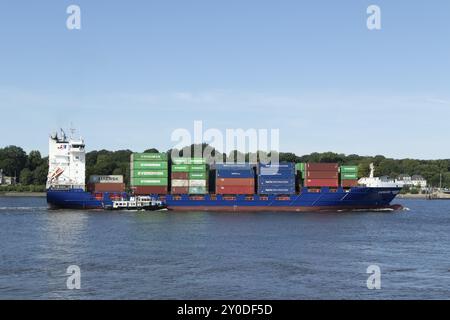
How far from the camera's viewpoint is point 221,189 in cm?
7888

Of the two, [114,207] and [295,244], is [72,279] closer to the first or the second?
[295,244]

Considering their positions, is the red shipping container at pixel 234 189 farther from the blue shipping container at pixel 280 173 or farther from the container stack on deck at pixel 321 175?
the container stack on deck at pixel 321 175

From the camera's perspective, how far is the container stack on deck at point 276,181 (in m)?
78.9

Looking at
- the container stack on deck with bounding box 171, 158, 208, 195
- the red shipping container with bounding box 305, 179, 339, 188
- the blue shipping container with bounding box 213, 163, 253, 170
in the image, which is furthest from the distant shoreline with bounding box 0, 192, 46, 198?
the red shipping container with bounding box 305, 179, 339, 188

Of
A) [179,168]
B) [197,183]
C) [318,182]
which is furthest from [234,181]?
[318,182]

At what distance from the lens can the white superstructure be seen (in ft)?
263

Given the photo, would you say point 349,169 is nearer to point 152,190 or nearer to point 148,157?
point 152,190

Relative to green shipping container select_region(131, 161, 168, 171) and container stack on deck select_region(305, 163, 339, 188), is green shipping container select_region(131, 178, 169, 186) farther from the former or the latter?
container stack on deck select_region(305, 163, 339, 188)

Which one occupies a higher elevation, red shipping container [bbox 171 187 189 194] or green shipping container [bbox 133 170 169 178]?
green shipping container [bbox 133 170 169 178]

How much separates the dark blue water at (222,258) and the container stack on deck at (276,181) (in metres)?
15.1

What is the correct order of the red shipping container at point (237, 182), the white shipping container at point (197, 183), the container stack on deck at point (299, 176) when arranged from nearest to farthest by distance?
the red shipping container at point (237, 182)
the white shipping container at point (197, 183)
the container stack on deck at point (299, 176)
